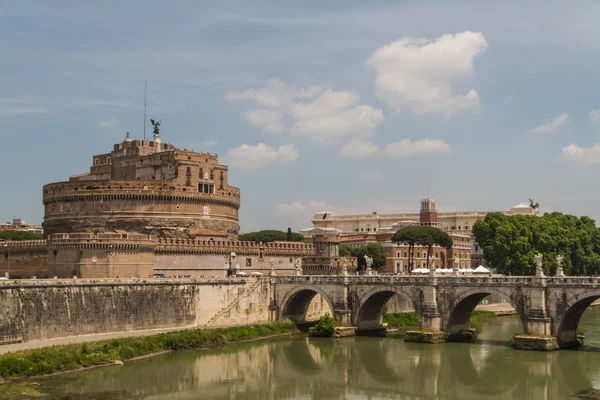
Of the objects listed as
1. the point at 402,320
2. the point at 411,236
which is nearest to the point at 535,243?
the point at 411,236

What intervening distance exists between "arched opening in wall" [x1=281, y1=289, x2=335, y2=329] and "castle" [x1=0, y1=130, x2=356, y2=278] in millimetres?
3859

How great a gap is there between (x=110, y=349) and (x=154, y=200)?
1251 inches

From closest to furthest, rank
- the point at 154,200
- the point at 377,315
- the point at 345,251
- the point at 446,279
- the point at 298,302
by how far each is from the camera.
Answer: the point at 446,279 → the point at 377,315 → the point at 298,302 → the point at 154,200 → the point at 345,251

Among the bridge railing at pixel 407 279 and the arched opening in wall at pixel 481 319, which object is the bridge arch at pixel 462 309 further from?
the bridge railing at pixel 407 279

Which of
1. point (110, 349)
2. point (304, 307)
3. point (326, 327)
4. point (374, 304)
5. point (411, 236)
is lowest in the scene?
point (110, 349)

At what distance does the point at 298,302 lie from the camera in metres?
69.7

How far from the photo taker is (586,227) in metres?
99.4

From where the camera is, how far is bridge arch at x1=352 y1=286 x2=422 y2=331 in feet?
197

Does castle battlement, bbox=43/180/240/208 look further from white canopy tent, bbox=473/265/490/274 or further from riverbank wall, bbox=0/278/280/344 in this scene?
white canopy tent, bbox=473/265/490/274

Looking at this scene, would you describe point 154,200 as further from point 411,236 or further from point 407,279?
point 411,236

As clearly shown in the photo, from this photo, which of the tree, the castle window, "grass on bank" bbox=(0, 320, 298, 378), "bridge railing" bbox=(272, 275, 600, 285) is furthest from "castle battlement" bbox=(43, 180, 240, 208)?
the tree

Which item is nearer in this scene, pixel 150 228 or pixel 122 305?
pixel 122 305

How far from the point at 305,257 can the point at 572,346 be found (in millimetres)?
36570

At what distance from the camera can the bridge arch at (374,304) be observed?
60.0 metres
